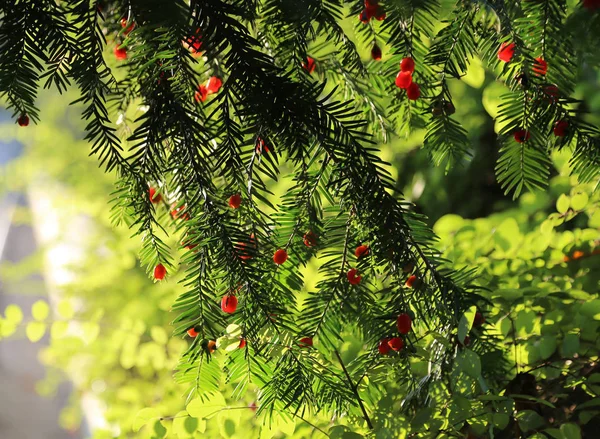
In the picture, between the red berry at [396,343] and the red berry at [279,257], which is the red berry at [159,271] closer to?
the red berry at [279,257]

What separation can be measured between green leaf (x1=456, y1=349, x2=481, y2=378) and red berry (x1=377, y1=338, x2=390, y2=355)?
0.07m

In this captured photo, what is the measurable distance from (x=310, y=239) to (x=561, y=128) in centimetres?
26

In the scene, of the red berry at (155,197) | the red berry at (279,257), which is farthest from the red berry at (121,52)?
the red berry at (279,257)

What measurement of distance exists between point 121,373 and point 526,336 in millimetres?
1948

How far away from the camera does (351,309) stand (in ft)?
1.94

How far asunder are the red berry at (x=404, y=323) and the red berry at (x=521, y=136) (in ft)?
0.70

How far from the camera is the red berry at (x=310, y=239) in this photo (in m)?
0.58

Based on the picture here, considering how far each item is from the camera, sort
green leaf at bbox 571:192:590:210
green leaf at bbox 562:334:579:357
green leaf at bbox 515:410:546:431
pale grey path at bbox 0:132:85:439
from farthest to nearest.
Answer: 1. pale grey path at bbox 0:132:85:439
2. green leaf at bbox 571:192:590:210
3. green leaf at bbox 562:334:579:357
4. green leaf at bbox 515:410:546:431

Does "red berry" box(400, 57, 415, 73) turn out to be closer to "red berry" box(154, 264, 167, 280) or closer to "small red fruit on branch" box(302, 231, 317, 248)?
"small red fruit on branch" box(302, 231, 317, 248)

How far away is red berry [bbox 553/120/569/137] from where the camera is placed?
56 centimetres

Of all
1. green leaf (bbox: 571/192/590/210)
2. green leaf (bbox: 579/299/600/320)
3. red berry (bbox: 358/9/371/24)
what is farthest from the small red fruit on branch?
green leaf (bbox: 571/192/590/210)

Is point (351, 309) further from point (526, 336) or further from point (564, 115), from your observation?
point (526, 336)

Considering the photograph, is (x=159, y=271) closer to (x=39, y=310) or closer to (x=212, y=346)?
(x=212, y=346)

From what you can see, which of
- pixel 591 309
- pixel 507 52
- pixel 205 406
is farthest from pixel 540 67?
pixel 205 406
